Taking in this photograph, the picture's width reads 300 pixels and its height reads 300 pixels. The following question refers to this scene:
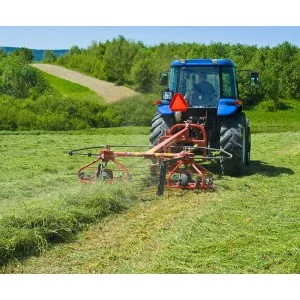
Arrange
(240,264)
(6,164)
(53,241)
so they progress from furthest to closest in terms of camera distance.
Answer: (6,164) → (53,241) → (240,264)

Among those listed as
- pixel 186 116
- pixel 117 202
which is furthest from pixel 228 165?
pixel 117 202

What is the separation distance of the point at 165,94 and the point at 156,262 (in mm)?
5274

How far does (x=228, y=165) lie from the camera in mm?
9078

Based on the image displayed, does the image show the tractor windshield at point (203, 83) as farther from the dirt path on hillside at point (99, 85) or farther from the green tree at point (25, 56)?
the green tree at point (25, 56)

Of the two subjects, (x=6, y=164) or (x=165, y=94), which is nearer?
(x=165, y=94)

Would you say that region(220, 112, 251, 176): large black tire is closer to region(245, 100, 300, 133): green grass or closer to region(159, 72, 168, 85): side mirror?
region(159, 72, 168, 85): side mirror

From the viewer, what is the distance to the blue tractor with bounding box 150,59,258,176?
937 centimetres

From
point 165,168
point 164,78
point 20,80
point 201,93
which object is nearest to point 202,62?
point 201,93

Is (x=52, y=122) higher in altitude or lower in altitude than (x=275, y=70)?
lower

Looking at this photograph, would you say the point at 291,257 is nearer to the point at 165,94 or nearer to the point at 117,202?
the point at 117,202

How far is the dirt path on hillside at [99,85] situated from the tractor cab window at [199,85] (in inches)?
378

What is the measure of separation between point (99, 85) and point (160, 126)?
477 inches

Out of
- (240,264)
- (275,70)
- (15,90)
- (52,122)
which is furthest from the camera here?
(275,70)

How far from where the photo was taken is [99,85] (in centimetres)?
2123
